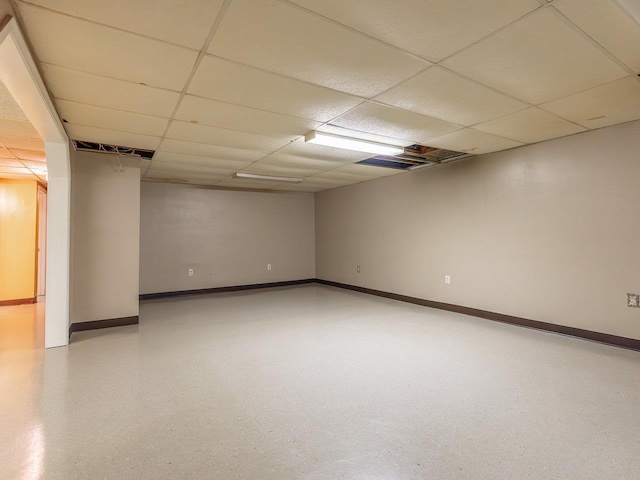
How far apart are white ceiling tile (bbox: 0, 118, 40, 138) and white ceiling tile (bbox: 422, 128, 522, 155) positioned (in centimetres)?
430

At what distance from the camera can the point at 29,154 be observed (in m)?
4.23

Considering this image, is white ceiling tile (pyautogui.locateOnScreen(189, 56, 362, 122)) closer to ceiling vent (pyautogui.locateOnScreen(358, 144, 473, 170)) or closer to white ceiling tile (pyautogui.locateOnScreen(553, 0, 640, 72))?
white ceiling tile (pyautogui.locateOnScreen(553, 0, 640, 72))

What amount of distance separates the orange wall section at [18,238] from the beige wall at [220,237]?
6.41 ft

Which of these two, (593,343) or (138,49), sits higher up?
(138,49)

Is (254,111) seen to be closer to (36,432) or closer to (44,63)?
(44,63)

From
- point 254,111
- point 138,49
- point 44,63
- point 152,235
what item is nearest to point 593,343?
point 254,111

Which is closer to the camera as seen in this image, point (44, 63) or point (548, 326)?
point (44, 63)

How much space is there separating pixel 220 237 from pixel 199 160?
8.94 feet

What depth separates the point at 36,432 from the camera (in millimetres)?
1939

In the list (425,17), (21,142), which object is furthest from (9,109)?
(425,17)

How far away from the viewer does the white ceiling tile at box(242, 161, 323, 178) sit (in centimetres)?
514

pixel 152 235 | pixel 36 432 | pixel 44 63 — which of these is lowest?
pixel 36 432

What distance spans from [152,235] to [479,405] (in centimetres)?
625

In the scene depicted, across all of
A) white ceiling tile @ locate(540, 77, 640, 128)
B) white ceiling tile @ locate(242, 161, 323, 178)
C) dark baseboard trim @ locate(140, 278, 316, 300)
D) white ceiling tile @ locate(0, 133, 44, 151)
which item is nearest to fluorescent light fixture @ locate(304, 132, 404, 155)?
white ceiling tile @ locate(242, 161, 323, 178)
